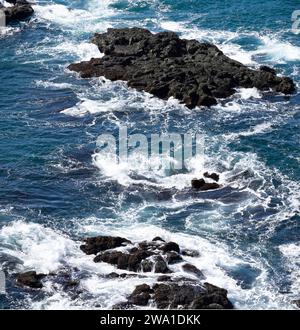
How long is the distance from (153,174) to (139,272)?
632 inches

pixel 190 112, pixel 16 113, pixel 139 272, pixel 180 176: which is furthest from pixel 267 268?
pixel 16 113

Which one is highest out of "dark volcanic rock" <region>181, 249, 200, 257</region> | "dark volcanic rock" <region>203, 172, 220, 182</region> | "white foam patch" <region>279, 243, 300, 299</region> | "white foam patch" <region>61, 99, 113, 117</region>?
"white foam patch" <region>61, 99, 113, 117</region>

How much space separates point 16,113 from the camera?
83562mm

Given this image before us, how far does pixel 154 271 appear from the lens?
56.9 m

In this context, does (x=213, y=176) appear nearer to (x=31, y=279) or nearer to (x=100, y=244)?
(x=100, y=244)

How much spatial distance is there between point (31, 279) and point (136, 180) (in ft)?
59.4

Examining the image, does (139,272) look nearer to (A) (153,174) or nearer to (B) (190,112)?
(A) (153,174)

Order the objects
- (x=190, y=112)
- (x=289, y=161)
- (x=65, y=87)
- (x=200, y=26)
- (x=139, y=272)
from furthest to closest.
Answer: (x=200, y=26)
(x=65, y=87)
(x=190, y=112)
(x=289, y=161)
(x=139, y=272)

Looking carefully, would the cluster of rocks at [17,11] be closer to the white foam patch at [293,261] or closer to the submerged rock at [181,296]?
the white foam patch at [293,261]

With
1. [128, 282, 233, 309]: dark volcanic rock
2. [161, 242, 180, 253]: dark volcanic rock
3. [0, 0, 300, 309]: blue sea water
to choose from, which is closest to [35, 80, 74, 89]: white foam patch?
[0, 0, 300, 309]: blue sea water

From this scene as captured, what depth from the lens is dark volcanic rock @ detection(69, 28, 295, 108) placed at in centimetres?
8494

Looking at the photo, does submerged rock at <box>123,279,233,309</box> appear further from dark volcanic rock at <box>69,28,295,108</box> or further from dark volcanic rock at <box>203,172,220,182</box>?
dark volcanic rock at <box>69,28,295,108</box>

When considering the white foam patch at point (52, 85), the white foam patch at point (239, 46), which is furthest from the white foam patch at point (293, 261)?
the white foam patch at point (52, 85)

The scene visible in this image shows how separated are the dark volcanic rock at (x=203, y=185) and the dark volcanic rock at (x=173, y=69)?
16.1 metres
